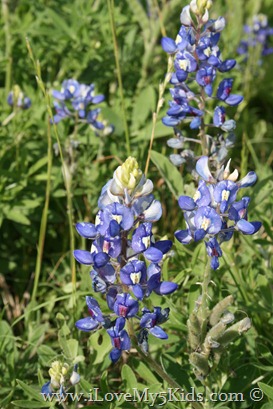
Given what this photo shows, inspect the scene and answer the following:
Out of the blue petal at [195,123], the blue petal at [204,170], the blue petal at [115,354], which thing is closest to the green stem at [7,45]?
the blue petal at [195,123]

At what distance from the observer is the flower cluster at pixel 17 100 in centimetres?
343

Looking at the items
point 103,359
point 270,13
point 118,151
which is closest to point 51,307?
point 103,359

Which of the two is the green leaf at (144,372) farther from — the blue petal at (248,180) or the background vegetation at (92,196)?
the blue petal at (248,180)

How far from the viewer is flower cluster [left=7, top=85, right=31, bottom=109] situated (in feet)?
11.3

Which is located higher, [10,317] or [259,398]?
[259,398]

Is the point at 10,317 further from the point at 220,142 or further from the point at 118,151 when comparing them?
the point at 220,142

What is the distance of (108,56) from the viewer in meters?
4.10

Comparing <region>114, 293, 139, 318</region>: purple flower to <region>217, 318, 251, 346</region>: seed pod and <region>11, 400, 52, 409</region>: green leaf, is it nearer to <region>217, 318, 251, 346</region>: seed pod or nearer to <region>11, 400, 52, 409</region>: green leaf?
<region>217, 318, 251, 346</region>: seed pod

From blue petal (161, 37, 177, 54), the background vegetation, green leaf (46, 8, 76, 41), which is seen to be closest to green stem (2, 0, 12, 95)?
the background vegetation

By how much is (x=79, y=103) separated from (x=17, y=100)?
0.33m

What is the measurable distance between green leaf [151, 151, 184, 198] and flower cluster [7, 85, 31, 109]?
0.85 metres

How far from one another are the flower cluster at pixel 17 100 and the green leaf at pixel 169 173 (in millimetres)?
852

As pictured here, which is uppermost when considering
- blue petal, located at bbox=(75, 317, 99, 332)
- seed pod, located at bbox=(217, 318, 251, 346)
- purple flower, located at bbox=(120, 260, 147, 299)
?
purple flower, located at bbox=(120, 260, 147, 299)

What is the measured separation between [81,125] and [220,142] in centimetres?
114
